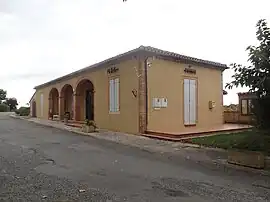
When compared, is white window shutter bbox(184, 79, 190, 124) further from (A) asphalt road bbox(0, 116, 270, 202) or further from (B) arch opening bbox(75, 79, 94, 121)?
(B) arch opening bbox(75, 79, 94, 121)

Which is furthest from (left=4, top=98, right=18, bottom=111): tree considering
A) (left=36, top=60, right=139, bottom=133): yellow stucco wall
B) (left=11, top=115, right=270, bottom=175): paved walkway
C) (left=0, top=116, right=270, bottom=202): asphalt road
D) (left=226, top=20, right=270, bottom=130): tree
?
(left=226, top=20, right=270, bottom=130): tree

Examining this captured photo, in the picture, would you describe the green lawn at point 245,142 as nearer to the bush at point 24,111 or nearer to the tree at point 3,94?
the bush at point 24,111

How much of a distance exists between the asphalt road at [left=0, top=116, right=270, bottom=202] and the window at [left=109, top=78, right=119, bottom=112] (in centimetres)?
710

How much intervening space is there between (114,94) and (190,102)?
4097 millimetres

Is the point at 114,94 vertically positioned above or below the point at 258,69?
below

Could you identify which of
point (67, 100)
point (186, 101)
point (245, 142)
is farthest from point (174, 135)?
point (67, 100)

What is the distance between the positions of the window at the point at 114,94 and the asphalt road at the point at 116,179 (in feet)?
23.3

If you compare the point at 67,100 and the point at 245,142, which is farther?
the point at 67,100

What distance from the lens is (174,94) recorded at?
16.5 meters

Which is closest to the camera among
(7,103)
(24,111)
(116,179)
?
(116,179)

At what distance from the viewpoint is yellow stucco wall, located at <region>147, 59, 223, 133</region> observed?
1564cm

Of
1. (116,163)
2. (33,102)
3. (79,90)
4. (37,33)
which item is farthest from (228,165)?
(33,102)

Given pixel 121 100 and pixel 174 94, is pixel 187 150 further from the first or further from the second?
pixel 121 100

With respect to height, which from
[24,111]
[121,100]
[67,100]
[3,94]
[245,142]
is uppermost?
[3,94]
